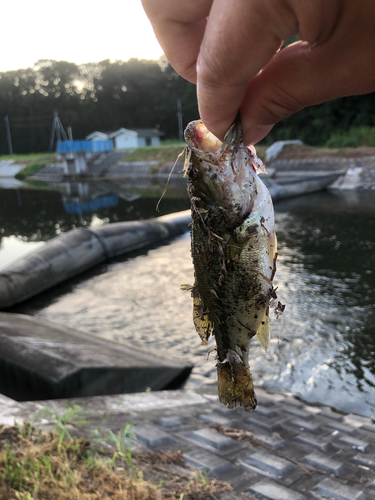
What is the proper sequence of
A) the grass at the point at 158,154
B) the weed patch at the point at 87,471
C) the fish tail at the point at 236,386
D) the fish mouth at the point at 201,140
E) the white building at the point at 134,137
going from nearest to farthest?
the fish mouth at the point at 201,140
the fish tail at the point at 236,386
the weed patch at the point at 87,471
the grass at the point at 158,154
the white building at the point at 134,137

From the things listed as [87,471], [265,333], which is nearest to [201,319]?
[265,333]

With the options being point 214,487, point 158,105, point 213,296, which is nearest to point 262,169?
point 213,296

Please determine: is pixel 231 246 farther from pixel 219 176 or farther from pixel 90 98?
pixel 90 98

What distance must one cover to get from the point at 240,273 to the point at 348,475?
123 inches

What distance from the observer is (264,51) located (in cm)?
129

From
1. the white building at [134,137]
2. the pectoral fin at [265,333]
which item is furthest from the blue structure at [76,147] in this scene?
the pectoral fin at [265,333]

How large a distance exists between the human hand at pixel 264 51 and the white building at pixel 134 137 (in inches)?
3072

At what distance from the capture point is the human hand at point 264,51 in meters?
1.20

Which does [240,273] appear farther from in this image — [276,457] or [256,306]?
[276,457]

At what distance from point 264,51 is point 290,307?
10.3 metres

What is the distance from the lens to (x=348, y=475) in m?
4.27

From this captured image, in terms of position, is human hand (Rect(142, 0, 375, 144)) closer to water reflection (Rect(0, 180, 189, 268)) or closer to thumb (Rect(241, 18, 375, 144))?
thumb (Rect(241, 18, 375, 144))

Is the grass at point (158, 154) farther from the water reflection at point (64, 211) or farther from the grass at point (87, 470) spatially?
the grass at point (87, 470)

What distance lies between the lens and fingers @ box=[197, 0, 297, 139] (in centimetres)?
119
